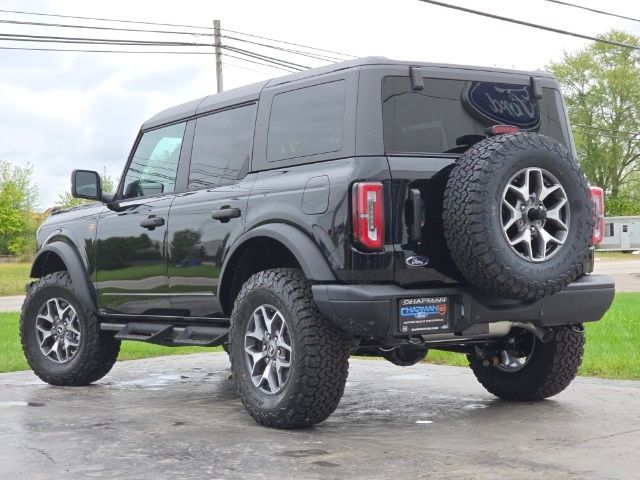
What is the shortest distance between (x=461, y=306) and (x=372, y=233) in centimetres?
66

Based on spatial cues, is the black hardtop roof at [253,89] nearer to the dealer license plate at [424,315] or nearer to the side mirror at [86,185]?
the side mirror at [86,185]

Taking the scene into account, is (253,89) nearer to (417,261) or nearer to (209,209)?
(209,209)

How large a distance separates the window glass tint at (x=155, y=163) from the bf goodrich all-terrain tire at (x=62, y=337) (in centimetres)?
105

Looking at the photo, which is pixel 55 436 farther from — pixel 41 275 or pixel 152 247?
pixel 41 275

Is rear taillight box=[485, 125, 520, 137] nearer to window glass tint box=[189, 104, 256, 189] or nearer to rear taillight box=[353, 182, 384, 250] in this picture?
rear taillight box=[353, 182, 384, 250]

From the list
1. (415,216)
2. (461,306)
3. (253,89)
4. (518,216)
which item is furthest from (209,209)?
(518,216)

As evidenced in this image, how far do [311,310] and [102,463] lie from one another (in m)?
1.41

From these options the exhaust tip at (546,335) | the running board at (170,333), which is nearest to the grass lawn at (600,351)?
the exhaust tip at (546,335)

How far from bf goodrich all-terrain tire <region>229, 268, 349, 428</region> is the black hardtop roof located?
125 cm

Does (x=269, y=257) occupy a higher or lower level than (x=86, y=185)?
lower

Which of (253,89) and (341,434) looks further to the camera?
(253,89)

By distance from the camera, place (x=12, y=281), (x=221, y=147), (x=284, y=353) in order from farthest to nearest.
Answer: (x=12, y=281), (x=221, y=147), (x=284, y=353)

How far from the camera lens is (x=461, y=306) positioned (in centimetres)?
545

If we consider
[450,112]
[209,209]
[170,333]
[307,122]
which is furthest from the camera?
[170,333]
